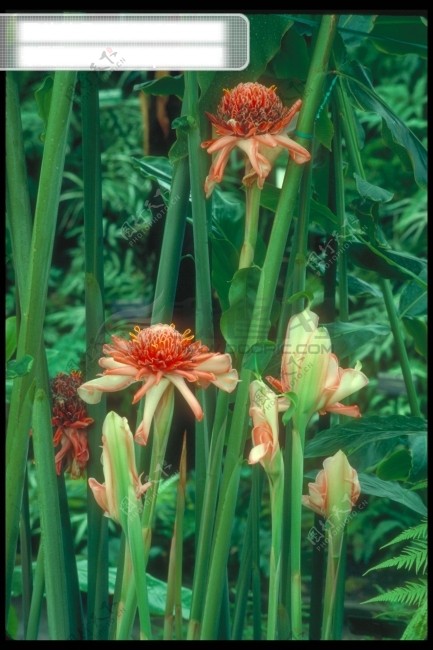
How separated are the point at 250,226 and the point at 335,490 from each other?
279 mm

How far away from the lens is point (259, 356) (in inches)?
40.8

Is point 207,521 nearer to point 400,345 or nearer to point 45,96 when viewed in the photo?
point 400,345

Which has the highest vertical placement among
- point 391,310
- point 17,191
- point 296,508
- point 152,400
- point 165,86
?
point 165,86

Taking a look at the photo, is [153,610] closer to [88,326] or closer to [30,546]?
[30,546]

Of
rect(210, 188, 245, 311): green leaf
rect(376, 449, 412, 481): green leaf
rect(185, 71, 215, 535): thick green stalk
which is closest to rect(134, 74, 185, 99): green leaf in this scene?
rect(185, 71, 215, 535): thick green stalk

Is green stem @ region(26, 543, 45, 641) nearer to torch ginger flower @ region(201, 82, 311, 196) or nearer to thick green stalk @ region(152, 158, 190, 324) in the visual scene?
thick green stalk @ region(152, 158, 190, 324)

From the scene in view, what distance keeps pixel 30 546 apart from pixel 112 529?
3.5 inches

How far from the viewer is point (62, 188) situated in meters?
1.06

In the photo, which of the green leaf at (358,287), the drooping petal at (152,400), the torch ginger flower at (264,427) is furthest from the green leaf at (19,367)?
the green leaf at (358,287)

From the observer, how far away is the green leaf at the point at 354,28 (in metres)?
1.05

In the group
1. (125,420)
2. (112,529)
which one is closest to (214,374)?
(125,420)

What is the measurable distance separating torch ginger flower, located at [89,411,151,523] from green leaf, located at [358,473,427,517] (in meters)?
0.23

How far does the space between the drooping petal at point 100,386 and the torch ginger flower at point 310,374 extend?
145 millimetres

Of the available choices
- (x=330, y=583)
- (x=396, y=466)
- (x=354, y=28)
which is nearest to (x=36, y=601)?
(x=330, y=583)
